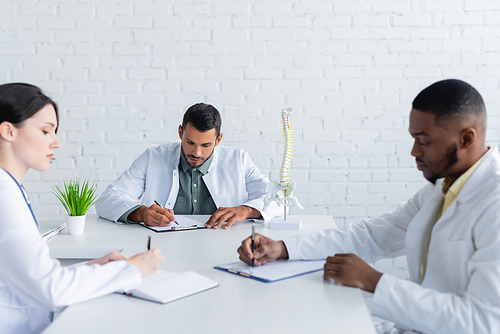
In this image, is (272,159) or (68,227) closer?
(68,227)

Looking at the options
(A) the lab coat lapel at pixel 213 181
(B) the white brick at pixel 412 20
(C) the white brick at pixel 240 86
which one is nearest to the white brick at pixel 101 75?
(C) the white brick at pixel 240 86

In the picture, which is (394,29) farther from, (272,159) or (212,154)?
(212,154)

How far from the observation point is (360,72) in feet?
10.5

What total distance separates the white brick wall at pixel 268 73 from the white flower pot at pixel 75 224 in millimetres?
1393

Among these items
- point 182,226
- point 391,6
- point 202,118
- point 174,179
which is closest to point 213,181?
point 174,179

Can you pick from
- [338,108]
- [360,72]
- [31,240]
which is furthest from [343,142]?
[31,240]

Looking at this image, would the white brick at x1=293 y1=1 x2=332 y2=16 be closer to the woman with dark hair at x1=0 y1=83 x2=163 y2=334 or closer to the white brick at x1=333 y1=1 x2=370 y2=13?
the white brick at x1=333 y1=1 x2=370 y2=13

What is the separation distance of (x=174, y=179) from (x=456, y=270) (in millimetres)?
1704

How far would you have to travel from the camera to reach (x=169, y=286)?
1.23m

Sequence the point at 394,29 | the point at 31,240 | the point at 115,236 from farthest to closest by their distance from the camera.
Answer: the point at 394,29 < the point at 115,236 < the point at 31,240

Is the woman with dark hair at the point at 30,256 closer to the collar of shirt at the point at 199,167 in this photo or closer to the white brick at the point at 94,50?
the collar of shirt at the point at 199,167

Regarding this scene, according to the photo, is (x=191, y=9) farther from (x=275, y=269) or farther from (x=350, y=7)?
(x=275, y=269)

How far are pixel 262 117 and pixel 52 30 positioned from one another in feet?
5.36

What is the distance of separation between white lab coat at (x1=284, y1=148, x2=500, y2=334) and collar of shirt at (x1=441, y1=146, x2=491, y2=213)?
0.8 inches
